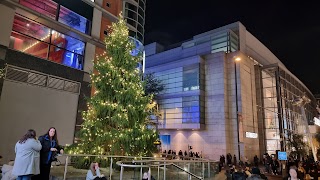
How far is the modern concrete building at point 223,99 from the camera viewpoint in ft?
116

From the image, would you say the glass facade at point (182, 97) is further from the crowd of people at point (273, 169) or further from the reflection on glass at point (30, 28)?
the reflection on glass at point (30, 28)

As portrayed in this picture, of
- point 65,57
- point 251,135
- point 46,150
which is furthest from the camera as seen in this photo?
point 251,135

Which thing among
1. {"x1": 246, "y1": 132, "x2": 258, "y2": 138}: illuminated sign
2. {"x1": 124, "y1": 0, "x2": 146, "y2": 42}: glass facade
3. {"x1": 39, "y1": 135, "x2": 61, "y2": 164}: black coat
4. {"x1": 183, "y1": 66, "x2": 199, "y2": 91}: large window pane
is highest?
{"x1": 124, "y1": 0, "x2": 146, "y2": 42}: glass facade

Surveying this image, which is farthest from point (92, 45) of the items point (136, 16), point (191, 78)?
point (191, 78)

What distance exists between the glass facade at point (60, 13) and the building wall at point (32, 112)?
466 cm

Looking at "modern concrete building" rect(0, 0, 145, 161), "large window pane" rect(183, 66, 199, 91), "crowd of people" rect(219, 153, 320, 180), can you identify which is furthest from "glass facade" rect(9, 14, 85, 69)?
"large window pane" rect(183, 66, 199, 91)

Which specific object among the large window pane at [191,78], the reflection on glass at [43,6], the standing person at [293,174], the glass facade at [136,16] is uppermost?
the glass facade at [136,16]

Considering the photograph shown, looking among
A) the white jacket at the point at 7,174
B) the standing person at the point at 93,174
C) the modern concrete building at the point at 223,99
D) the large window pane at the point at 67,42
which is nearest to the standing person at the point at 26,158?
the white jacket at the point at 7,174

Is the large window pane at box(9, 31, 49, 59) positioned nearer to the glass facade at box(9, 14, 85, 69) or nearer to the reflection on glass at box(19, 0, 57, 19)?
the glass facade at box(9, 14, 85, 69)

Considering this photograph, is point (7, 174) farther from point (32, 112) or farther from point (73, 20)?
point (73, 20)

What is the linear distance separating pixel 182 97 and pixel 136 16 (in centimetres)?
1657

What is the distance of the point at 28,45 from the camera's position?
1377 cm

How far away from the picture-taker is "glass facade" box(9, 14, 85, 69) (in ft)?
44.2

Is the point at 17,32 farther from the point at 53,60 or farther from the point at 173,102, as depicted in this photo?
the point at 173,102
